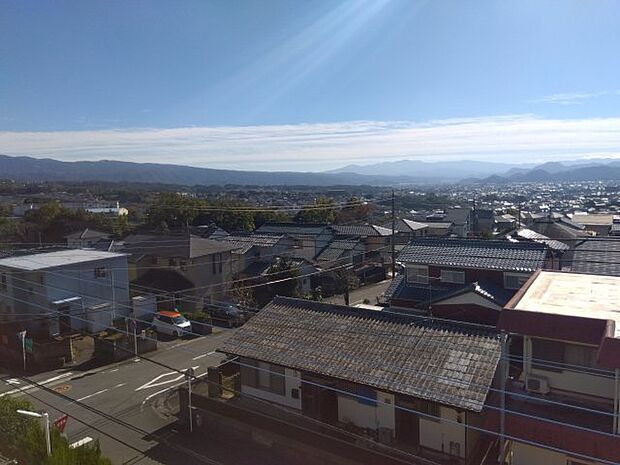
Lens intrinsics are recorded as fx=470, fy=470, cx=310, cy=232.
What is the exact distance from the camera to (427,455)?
29.7ft

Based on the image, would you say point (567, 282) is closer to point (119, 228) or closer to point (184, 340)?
point (184, 340)

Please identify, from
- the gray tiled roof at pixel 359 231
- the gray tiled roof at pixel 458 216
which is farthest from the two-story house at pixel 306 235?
the gray tiled roof at pixel 458 216

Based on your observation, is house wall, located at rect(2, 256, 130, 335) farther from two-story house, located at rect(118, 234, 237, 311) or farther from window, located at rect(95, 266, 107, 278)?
two-story house, located at rect(118, 234, 237, 311)

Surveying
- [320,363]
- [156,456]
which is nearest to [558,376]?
[320,363]

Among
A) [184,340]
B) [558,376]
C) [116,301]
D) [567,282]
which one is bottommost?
[184,340]

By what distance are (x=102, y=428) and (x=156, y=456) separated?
2.05 metres

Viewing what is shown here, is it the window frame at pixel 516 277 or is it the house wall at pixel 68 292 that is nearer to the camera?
the window frame at pixel 516 277

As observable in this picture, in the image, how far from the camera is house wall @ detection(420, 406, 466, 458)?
895 centimetres

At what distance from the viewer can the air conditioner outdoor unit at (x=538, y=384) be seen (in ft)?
25.6

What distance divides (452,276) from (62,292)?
50.1ft

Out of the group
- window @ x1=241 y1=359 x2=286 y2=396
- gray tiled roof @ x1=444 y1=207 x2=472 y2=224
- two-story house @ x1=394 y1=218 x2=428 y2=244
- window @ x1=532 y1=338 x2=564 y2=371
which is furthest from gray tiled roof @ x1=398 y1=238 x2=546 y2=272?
gray tiled roof @ x1=444 y1=207 x2=472 y2=224

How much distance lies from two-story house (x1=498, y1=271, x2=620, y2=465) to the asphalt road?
6.56 meters

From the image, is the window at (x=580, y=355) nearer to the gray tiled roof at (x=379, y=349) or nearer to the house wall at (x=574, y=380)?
the house wall at (x=574, y=380)

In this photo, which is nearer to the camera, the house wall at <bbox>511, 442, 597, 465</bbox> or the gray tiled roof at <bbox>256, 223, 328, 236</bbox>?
the house wall at <bbox>511, 442, 597, 465</bbox>
